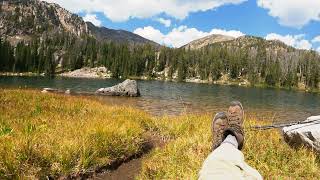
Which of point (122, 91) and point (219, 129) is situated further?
point (122, 91)

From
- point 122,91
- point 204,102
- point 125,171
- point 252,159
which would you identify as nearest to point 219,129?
point 252,159

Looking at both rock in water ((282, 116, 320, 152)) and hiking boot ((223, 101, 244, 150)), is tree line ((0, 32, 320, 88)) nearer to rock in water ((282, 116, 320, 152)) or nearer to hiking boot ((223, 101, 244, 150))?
rock in water ((282, 116, 320, 152))

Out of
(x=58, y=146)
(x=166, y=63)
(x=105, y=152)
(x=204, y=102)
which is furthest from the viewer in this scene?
(x=166, y=63)

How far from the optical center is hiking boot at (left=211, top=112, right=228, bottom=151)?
283 inches

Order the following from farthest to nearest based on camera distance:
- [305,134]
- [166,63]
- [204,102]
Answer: [166,63] → [204,102] → [305,134]

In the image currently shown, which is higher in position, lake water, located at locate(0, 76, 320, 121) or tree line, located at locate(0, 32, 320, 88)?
tree line, located at locate(0, 32, 320, 88)

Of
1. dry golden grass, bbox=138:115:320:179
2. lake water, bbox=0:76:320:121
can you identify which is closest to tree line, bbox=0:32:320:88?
lake water, bbox=0:76:320:121

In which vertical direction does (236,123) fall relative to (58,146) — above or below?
above

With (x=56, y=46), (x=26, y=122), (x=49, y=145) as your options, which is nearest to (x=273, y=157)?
(x=49, y=145)

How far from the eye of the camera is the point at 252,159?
28.2 feet

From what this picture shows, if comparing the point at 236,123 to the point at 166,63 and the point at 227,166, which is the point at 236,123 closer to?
the point at 227,166

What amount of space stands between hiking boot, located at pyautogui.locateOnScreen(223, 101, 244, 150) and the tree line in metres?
129

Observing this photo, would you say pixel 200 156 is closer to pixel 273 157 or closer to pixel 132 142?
pixel 273 157

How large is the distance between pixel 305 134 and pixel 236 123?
2.69 meters
